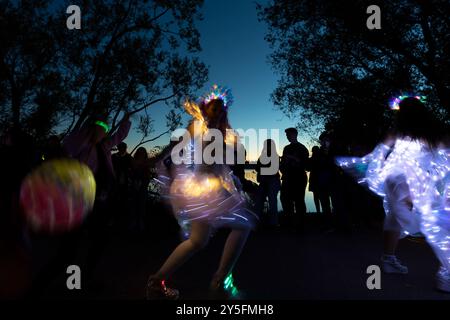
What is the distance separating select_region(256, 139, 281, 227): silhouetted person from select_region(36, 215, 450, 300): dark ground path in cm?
119

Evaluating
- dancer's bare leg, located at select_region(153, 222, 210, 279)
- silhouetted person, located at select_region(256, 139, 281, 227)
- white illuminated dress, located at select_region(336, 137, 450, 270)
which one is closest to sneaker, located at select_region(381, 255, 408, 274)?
white illuminated dress, located at select_region(336, 137, 450, 270)

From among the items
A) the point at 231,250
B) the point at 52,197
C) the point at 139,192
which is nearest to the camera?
the point at 52,197

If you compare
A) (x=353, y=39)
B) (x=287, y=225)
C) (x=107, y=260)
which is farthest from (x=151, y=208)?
(x=353, y=39)

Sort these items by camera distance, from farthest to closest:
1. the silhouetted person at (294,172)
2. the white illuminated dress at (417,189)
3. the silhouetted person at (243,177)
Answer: the silhouetted person at (294,172)
the silhouetted person at (243,177)
the white illuminated dress at (417,189)

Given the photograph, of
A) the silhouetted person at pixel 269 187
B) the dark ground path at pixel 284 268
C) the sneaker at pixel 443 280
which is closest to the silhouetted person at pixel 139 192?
the dark ground path at pixel 284 268

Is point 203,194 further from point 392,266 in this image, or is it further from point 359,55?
point 359,55

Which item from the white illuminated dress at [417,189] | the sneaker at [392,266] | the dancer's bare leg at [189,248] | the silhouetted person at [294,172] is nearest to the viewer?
the dancer's bare leg at [189,248]

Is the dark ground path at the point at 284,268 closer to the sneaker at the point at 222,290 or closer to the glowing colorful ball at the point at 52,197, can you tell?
the sneaker at the point at 222,290

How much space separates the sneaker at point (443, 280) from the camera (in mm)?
4223

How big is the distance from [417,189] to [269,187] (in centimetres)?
472

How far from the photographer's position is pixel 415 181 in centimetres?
474

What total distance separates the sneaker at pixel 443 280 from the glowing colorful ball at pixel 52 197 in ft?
11.9

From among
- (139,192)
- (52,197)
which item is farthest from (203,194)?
→ (139,192)

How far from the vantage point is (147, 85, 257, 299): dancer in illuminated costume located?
3963 millimetres
